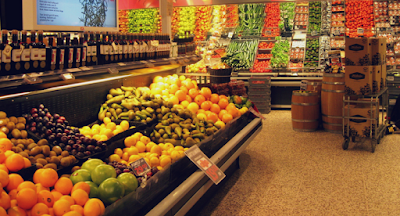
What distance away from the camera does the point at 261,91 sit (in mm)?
8711

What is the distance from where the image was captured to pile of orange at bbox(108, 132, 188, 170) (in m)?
2.87

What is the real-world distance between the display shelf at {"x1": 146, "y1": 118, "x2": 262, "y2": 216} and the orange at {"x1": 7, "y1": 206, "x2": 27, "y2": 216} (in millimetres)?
707

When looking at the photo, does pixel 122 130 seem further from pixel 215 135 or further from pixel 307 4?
pixel 307 4

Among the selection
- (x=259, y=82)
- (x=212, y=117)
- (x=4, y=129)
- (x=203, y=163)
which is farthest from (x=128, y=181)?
(x=259, y=82)

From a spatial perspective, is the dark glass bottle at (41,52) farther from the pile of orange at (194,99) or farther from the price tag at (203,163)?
the pile of orange at (194,99)

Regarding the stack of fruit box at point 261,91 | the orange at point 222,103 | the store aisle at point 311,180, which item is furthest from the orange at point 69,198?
the stack of fruit box at point 261,91

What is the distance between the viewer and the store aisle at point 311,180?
3.68 metres

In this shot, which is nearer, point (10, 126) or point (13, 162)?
point (13, 162)

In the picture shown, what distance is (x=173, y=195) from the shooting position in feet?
8.20

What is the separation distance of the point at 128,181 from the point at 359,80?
4405 millimetres

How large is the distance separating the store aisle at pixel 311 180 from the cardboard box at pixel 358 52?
1326 mm

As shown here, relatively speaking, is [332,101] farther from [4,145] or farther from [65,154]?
[4,145]

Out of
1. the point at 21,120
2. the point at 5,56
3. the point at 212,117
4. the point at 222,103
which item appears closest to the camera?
the point at 5,56

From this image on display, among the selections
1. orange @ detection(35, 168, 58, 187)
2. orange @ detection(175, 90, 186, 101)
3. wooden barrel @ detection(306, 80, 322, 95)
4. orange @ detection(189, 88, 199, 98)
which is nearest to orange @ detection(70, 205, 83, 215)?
orange @ detection(35, 168, 58, 187)
